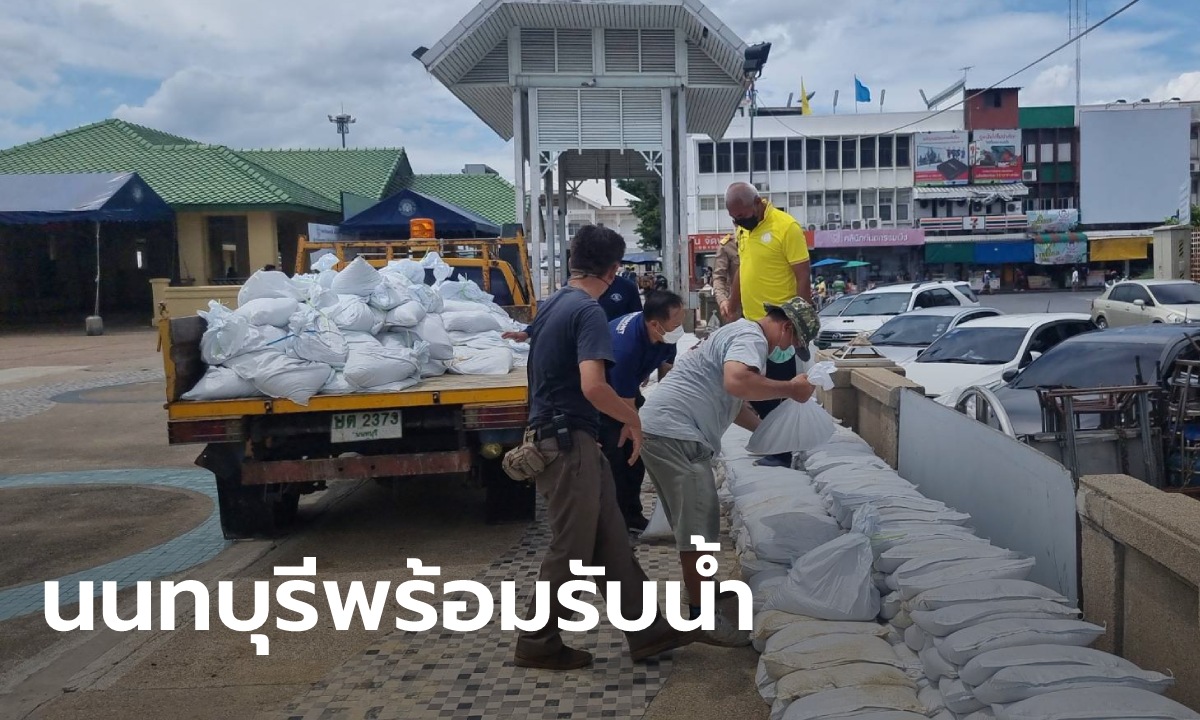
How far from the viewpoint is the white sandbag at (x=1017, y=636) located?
308 centimetres

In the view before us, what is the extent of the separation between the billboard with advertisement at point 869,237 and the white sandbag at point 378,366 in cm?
4735

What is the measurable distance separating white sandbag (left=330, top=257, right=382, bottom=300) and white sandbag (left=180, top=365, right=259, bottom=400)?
39.1 inches

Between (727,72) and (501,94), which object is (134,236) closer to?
(501,94)

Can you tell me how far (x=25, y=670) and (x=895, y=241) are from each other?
168ft

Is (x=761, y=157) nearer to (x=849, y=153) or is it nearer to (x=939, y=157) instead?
(x=849, y=153)

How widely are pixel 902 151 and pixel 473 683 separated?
2073 inches

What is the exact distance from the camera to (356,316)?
6.38 metres

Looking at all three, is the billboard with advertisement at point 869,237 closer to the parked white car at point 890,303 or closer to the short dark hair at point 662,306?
the parked white car at point 890,303

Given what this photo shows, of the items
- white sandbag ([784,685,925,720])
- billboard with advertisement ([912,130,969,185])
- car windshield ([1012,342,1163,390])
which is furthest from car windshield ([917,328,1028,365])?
billboard with advertisement ([912,130,969,185])

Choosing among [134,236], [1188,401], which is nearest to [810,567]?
[1188,401]

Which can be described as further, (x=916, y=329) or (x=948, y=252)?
(x=948, y=252)

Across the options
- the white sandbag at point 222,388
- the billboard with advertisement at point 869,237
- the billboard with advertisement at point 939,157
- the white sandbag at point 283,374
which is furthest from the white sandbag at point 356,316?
the billboard with advertisement at point 939,157

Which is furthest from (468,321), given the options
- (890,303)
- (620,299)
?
(890,303)

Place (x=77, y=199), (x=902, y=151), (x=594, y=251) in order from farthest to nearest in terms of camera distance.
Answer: (x=902, y=151) < (x=77, y=199) < (x=594, y=251)
